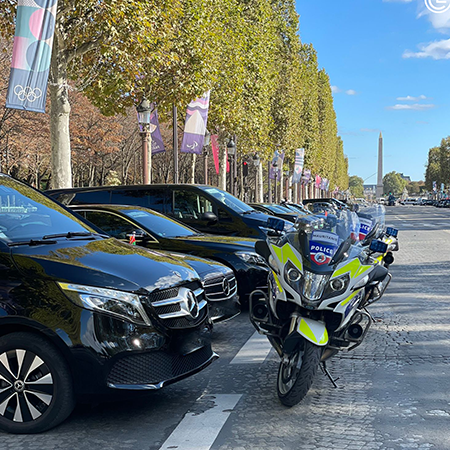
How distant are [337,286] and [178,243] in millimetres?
3869

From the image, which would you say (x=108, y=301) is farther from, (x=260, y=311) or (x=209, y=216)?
(x=209, y=216)

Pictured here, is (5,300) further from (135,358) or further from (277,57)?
(277,57)

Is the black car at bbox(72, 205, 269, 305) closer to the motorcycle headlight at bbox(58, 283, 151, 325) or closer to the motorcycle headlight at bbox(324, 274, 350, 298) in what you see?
the motorcycle headlight at bbox(324, 274, 350, 298)

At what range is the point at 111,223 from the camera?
850cm

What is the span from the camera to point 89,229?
573 centimetres

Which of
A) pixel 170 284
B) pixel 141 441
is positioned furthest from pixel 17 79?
pixel 141 441

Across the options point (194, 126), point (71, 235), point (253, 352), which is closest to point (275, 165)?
point (194, 126)

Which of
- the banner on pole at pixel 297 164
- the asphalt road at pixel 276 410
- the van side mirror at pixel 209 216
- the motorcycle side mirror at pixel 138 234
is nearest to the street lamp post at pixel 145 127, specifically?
the van side mirror at pixel 209 216

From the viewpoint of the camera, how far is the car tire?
417cm

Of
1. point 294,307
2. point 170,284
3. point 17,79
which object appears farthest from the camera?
point 17,79

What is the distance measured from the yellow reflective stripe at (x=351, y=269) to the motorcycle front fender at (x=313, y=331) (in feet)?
1.30

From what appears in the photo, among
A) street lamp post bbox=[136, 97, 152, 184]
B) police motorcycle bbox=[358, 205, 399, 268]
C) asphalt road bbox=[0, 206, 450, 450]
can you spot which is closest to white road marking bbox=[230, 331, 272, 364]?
asphalt road bbox=[0, 206, 450, 450]

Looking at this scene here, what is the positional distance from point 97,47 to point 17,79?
16.3ft

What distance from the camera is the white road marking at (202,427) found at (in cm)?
402
